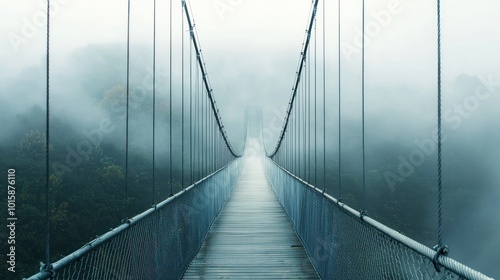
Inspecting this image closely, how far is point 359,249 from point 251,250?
282cm

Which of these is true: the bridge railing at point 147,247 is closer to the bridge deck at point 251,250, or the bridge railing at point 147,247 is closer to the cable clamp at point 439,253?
the bridge deck at point 251,250

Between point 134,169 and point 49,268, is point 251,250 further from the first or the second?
point 134,169

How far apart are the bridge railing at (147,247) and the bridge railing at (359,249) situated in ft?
3.89

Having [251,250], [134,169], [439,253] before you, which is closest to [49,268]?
[439,253]

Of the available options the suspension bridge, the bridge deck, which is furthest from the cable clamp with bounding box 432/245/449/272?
the bridge deck

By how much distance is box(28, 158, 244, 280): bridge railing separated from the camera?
2.05 m

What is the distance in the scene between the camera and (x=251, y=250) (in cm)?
553

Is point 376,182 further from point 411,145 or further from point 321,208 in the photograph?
point 321,208

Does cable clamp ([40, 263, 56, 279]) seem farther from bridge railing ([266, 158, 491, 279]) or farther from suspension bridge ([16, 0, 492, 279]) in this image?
bridge railing ([266, 158, 491, 279])

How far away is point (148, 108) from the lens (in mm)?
67312

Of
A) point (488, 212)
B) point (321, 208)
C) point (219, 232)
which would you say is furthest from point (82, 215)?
point (488, 212)

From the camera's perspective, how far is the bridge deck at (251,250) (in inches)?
178

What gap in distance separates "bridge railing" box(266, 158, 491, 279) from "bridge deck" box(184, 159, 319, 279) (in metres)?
0.23

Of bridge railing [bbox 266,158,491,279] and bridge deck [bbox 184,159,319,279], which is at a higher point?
bridge railing [bbox 266,158,491,279]
